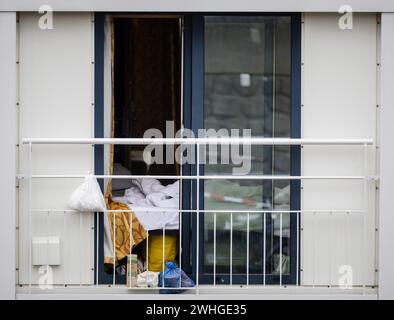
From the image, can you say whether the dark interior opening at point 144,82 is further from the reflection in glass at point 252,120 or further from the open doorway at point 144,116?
the reflection in glass at point 252,120

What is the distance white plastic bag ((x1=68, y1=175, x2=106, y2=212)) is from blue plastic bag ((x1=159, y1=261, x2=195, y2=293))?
770 millimetres

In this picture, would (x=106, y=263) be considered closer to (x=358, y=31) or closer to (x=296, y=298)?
(x=296, y=298)

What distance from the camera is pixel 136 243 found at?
24.3 feet

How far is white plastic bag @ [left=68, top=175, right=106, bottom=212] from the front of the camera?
23.3 ft

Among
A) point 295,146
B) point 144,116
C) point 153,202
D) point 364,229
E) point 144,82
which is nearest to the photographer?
point 364,229

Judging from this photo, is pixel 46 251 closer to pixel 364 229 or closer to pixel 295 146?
pixel 295 146

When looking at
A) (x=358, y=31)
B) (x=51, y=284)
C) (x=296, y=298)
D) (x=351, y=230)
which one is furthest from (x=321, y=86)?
(x=51, y=284)

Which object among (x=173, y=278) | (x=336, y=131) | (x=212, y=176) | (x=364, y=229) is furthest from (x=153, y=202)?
(x=364, y=229)

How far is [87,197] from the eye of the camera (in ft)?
23.3

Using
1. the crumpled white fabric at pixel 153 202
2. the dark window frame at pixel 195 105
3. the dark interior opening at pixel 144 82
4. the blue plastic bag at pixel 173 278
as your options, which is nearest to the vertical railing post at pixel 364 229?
the dark window frame at pixel 195 105

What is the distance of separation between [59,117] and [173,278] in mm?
1677

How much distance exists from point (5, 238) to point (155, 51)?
2.46m

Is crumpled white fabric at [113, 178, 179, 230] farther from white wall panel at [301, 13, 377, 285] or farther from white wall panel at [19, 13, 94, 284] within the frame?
white wall panel at [301, 13, 377, 285]
